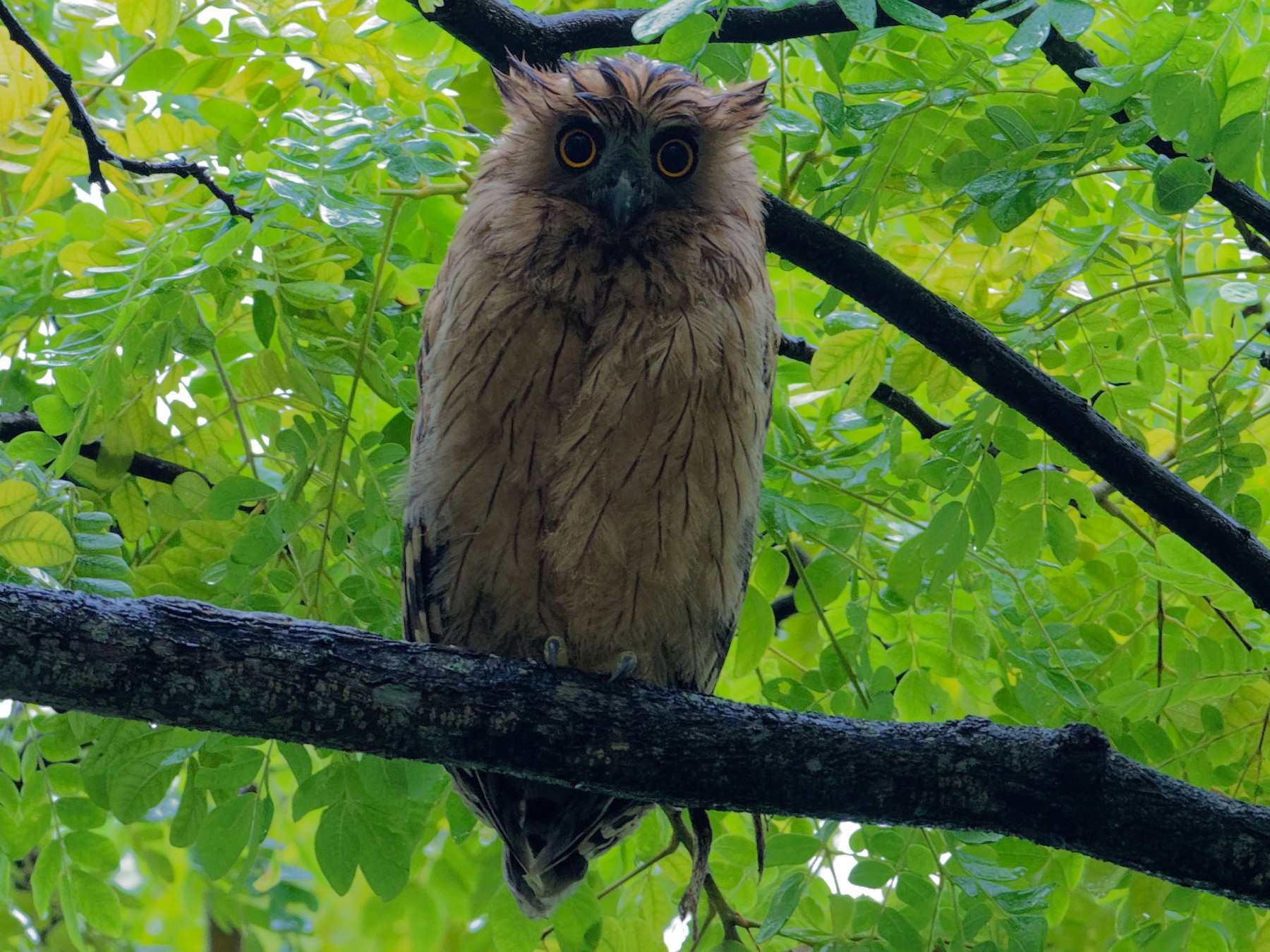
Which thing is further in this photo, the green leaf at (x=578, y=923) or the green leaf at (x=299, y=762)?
the green leaf at (x=578, y=923)

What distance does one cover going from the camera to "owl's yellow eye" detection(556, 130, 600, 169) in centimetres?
241

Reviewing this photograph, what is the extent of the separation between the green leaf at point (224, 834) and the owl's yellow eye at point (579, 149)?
1.42 metres

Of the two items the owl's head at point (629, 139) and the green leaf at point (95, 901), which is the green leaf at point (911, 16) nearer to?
the owl's head at point (629, 139)

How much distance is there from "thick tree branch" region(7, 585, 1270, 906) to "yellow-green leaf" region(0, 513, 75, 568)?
0.22 metres

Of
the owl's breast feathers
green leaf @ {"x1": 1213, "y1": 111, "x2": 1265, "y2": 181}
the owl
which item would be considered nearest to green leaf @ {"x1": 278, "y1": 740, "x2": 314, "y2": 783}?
the owl

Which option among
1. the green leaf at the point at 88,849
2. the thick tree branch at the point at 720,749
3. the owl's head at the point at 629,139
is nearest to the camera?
the thick tree branch at the point at 720,749

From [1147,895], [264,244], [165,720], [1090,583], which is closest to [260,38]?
[264,244]

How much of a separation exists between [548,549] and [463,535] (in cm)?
19

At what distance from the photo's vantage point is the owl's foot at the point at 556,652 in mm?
2184

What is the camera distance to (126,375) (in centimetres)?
208

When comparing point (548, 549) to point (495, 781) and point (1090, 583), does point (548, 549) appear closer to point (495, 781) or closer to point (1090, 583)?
point (495, 781)

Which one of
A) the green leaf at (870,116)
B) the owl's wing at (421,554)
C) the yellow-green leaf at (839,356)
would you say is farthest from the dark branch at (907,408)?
the owl's wing at (421,554)

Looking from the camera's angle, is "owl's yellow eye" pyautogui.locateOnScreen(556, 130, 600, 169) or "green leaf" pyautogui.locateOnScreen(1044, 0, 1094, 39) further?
"owl's yellow eye" pyautogui.locateOnScreen(556, 130, 600, 169)

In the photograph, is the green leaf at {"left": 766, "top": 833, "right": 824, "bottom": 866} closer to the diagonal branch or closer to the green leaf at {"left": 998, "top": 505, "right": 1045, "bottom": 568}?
the green leaf at {"left": 998, "top": 505, "right": 1045, "bottom": 568}
